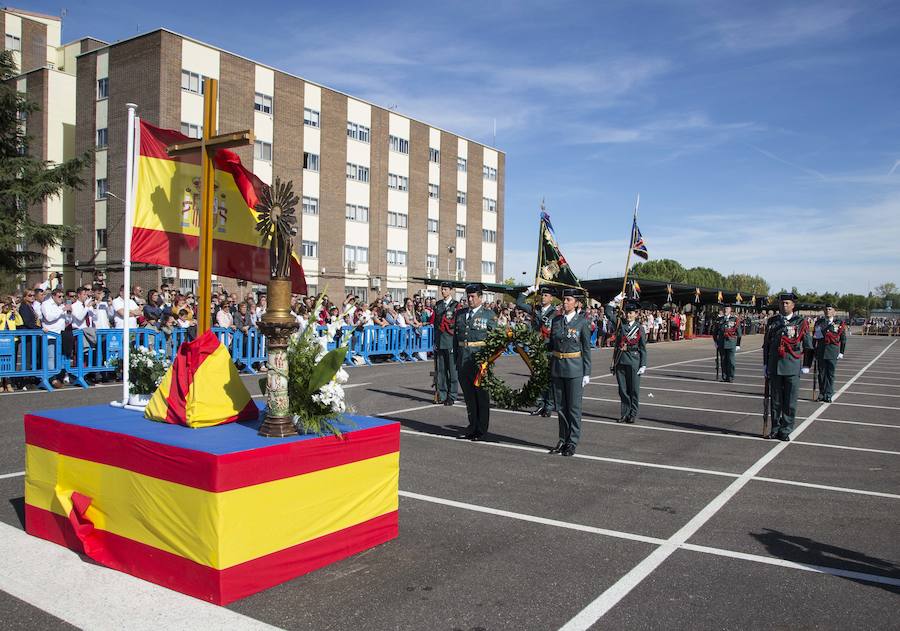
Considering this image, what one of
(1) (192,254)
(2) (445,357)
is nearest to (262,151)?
(2) (445,357)

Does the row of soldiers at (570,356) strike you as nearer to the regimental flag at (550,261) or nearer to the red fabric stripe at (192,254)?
the regimental flag at (550,261)

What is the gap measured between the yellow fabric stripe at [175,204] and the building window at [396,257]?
4332 cm

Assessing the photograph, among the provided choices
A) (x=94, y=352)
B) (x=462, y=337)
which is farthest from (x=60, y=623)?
(x=94, y=352)

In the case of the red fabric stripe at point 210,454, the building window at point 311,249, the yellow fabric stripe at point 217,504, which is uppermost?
the building window at point 311,249

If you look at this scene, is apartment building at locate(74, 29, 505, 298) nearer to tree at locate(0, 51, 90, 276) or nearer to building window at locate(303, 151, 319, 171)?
building window at locate(303, 151, 319, 171)

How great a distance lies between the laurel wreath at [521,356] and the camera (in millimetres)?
9867

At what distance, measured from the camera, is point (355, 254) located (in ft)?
156

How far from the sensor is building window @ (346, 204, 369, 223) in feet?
155

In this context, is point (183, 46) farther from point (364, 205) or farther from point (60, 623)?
point (60, 623)

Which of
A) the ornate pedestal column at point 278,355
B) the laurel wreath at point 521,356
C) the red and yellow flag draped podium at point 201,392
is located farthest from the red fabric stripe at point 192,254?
the laurel wreath at point 521,356

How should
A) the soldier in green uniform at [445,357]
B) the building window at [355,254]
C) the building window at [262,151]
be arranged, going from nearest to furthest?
the soldier in green uniform at [445,357], the building window at [262,151], the building window at [355,254]

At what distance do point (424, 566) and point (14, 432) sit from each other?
7.20 m

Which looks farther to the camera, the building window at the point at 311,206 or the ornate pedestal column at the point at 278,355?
the building window at the point at 311,206

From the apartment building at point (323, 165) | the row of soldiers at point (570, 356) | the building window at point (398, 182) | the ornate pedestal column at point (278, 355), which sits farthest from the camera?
the building window at point (398, 182)
